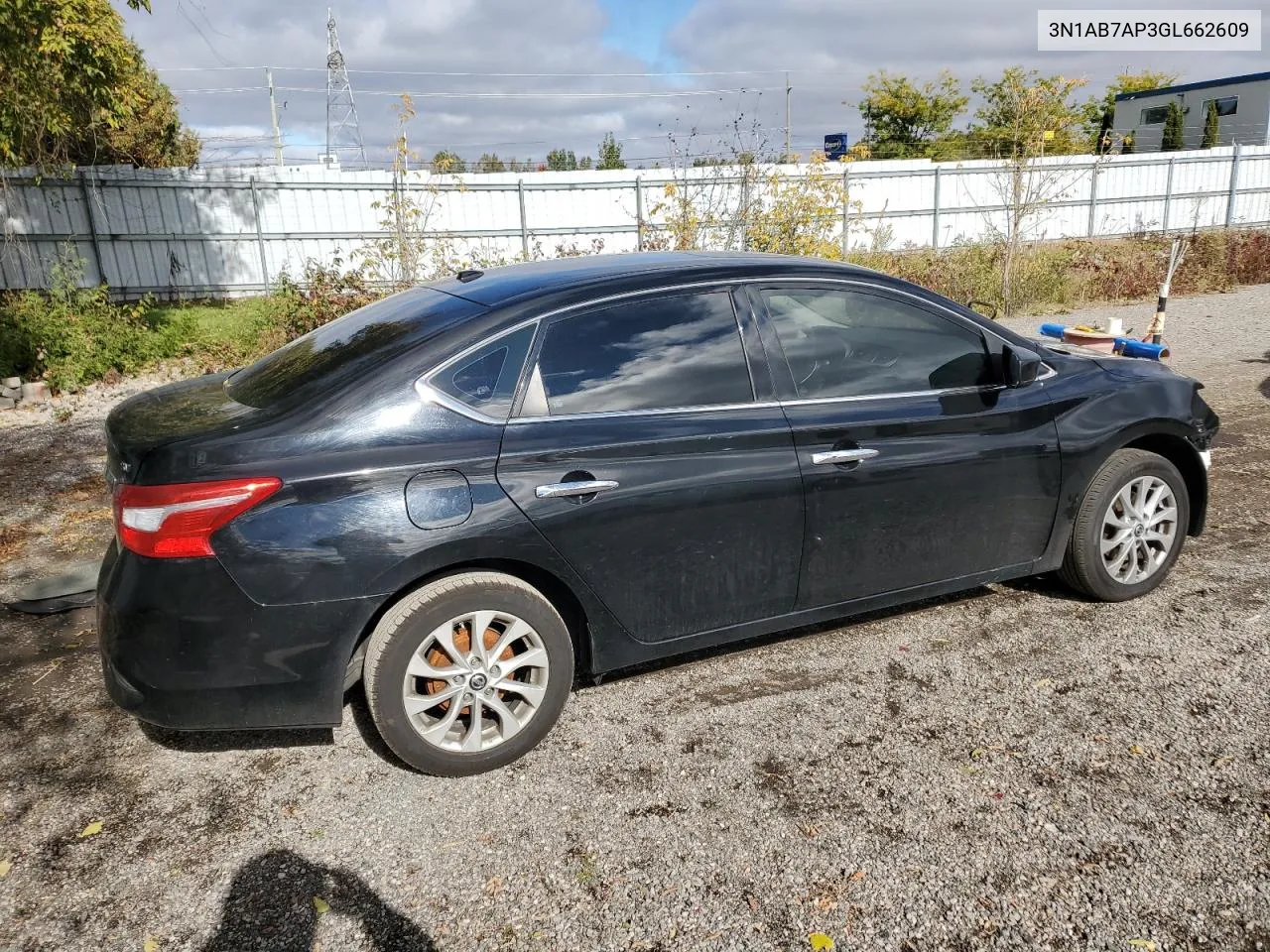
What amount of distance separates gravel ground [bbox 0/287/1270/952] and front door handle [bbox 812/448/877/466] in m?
0.93

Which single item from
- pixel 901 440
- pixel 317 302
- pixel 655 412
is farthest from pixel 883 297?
pixel 317 302

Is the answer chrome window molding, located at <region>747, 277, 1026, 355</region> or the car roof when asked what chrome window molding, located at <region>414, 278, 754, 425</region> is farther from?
chrome window molding, located at <region>747, 277, 1026, 355</region>

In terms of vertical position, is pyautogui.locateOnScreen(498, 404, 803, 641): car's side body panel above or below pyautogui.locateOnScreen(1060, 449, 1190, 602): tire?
above

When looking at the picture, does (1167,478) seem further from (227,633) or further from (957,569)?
(227,633)

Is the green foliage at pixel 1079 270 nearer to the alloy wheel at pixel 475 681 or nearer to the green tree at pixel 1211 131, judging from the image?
the alloy wheel at pixel 475 681

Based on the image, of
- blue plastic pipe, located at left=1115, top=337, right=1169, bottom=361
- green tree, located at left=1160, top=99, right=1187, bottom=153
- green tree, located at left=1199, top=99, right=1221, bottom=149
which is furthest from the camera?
green tree, located at left=1199, top=99, right=1221, bottom=149

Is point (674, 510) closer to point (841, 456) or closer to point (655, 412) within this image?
point (655, 412)

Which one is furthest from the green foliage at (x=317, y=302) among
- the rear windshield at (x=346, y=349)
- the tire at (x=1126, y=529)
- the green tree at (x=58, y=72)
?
the tire at (x=1126, y=529)

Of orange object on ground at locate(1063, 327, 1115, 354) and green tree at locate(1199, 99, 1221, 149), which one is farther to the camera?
green tree at locate(1199, 99, 1221, 149)

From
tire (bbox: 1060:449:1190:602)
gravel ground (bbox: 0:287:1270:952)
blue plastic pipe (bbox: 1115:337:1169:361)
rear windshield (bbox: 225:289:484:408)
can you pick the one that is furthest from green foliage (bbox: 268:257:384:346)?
tire (bbox: 1060:449:1190:602)

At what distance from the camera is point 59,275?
11.4 meters

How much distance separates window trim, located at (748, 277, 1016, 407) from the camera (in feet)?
12.1

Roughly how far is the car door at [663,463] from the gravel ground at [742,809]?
0.52m

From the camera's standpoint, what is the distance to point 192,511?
9.39 feet
